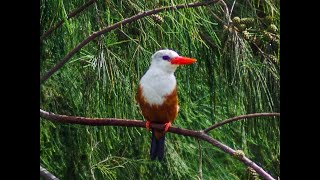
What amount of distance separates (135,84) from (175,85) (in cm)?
10

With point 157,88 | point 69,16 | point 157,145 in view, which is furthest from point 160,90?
point 69,16

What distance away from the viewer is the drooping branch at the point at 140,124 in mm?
1532

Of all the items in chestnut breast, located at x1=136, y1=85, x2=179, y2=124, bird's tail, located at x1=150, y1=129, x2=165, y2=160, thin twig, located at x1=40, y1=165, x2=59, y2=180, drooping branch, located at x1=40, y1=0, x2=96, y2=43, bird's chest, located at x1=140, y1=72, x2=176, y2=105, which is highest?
drooping branch, located at x1=40, y1=0, x2=96, y2=43

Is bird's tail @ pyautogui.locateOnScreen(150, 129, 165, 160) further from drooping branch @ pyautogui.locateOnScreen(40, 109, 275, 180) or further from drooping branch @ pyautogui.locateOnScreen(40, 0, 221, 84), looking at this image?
drooping branch @ pyautogui.locateOnScreen(40, 0, 221, 84)

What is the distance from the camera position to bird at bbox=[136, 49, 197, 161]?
1500mm

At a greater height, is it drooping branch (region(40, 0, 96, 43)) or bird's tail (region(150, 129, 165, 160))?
drooping branch (region(40, 0, 96, 43))

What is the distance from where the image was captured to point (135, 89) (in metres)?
1.54

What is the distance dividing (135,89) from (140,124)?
0.29 ft

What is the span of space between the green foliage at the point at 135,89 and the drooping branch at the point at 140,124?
0.05 ft

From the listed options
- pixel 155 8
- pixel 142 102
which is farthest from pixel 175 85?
pixel 155 8

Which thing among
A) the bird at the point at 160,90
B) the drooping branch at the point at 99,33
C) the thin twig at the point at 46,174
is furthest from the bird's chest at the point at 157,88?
the thin twig at the point at 46,174

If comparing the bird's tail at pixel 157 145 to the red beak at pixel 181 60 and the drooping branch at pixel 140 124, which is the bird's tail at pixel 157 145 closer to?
the drooping branch at pixel 140 124

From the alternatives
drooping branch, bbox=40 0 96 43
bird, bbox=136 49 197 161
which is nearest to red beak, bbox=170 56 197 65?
bird, bbox=136 49 197 161
